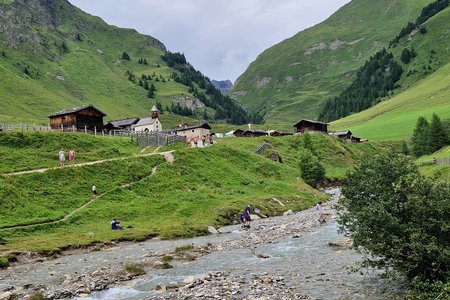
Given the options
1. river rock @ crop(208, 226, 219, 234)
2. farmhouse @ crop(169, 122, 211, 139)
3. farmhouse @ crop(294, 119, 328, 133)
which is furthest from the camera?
farmhouse @ crop(294, 119, 328, 133)

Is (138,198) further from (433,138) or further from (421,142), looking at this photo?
(433,138)

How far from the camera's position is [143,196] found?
68.5 m

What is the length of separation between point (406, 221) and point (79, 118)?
352 feet

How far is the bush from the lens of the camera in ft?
72.9

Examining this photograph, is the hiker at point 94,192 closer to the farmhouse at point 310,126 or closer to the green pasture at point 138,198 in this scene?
the green pasture at point 138,198

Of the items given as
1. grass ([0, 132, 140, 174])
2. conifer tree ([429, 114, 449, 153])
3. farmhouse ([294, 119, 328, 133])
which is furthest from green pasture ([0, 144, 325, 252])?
farmhouse ([294, 119, 328, 133])

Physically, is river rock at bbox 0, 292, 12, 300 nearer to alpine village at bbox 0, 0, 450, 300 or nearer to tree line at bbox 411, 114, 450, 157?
alpine village at bbox 0, 0, 450, 300

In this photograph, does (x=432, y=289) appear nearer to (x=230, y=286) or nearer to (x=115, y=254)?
(x=230, y=286)

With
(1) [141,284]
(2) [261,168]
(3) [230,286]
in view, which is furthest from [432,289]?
(2) [261,168]

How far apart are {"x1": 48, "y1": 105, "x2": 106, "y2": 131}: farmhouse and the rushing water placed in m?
85.3

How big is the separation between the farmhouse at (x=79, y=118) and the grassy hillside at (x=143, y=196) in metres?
29.5

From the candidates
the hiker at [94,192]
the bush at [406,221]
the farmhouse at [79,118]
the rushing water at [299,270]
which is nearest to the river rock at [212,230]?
the rushing water at [299,270]

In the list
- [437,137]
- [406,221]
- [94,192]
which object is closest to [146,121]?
[437,137]

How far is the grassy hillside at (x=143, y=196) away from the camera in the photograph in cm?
5109
